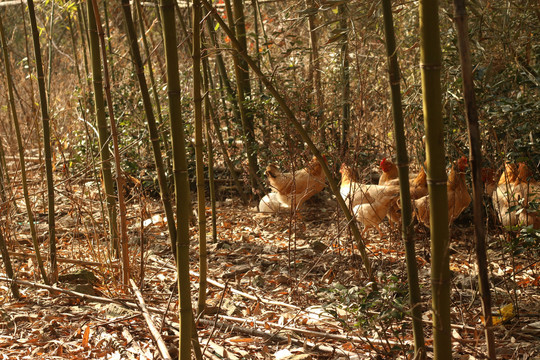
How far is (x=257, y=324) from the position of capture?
1.77 meters

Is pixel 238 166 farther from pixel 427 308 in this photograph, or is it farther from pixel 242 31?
pixel 427 308

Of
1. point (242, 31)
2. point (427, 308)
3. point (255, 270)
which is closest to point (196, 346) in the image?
point (427, 308)

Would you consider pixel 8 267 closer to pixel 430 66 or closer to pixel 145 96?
pixel 145 96

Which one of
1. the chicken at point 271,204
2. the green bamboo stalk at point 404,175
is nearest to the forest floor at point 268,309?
the green bamboo stalk at point 404,175

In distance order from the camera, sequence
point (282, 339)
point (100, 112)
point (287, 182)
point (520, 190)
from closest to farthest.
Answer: point (282, 339) → point (100, 112) → point (520, 190) → point (287, 182)

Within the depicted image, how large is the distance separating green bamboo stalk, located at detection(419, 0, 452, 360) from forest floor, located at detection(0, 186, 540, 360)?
0.63 feet

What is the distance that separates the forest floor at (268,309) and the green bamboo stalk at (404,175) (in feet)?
0.34

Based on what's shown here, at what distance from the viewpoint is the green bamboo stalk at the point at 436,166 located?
83cm

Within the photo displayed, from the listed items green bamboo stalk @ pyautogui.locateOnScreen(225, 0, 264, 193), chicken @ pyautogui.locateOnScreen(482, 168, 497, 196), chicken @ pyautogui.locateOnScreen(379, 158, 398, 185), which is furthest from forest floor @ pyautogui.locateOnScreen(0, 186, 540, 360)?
green bamboo stalk @ pyautogui.locateOnScreen(225, 0, 264, 193)

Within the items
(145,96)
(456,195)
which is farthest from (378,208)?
(145,96)

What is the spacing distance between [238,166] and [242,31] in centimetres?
90

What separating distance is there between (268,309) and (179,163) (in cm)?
105

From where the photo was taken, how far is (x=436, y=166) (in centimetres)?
85

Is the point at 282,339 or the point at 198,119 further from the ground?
the point at 198,119
